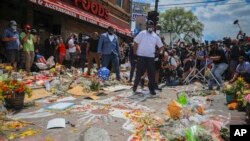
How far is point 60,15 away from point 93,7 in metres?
3.57

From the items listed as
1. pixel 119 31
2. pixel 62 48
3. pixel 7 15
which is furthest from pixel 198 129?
pixel 119 31

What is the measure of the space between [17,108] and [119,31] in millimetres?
20062

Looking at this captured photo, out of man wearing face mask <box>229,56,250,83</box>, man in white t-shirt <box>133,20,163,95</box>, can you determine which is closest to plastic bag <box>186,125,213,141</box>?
man in white t-shirt <box>133,20,163,95</box>

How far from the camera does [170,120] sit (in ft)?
21.4

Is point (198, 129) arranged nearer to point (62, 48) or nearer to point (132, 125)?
point (132, 125)

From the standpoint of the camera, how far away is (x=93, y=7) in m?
22.7

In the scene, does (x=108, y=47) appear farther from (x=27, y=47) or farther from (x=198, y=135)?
(x=198, y=135)

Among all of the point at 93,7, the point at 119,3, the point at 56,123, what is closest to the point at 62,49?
the point at 93,7

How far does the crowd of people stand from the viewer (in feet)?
33.0

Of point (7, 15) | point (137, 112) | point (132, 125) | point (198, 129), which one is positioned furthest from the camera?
point (7, 15)

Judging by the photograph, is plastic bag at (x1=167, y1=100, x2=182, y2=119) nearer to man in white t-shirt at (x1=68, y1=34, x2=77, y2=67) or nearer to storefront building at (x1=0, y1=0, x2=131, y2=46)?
storefront building at (x1=0, y1=0, x2=131, y2=46)

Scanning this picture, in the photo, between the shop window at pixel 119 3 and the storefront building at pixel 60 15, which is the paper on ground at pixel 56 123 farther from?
the shop window at pixel 119 3

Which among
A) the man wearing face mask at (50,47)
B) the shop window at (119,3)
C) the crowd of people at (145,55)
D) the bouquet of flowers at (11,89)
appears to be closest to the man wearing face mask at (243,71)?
the crowd of people at (145,55)

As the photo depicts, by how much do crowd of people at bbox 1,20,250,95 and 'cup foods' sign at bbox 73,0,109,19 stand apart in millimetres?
3908
